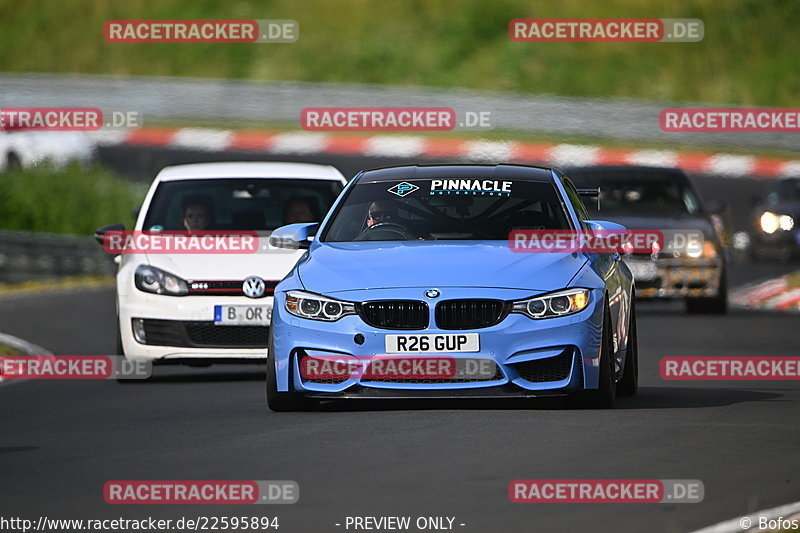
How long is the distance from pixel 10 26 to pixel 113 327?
1361 inches

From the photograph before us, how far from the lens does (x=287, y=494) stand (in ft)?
25.0

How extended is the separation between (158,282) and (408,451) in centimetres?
506

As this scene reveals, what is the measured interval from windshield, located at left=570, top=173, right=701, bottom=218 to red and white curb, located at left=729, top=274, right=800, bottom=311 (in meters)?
1.79

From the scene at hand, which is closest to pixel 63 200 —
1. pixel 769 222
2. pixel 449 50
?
pixel 769 222

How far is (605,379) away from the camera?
10.2 meters

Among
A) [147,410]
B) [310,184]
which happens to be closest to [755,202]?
[310,184]

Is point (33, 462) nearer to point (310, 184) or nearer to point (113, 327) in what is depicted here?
point (310, 184)

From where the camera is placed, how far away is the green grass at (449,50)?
4625 cm

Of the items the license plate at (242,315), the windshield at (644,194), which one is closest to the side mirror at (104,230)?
the license plate at (242,315)

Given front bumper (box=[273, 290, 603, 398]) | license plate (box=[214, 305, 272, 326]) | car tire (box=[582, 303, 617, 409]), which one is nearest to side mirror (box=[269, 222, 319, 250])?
front bumper (box=[273, 290, 603, 398])

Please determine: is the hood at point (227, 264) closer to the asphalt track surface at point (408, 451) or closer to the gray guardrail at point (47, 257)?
the asphalt track surface at point (408, 451)

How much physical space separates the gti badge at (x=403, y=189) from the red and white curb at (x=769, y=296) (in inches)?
424

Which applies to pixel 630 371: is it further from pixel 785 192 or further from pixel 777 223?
pixel 785 192

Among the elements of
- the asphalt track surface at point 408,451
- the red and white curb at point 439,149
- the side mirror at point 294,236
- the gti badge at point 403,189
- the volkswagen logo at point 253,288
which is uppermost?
the red and white curb at point 439,149
